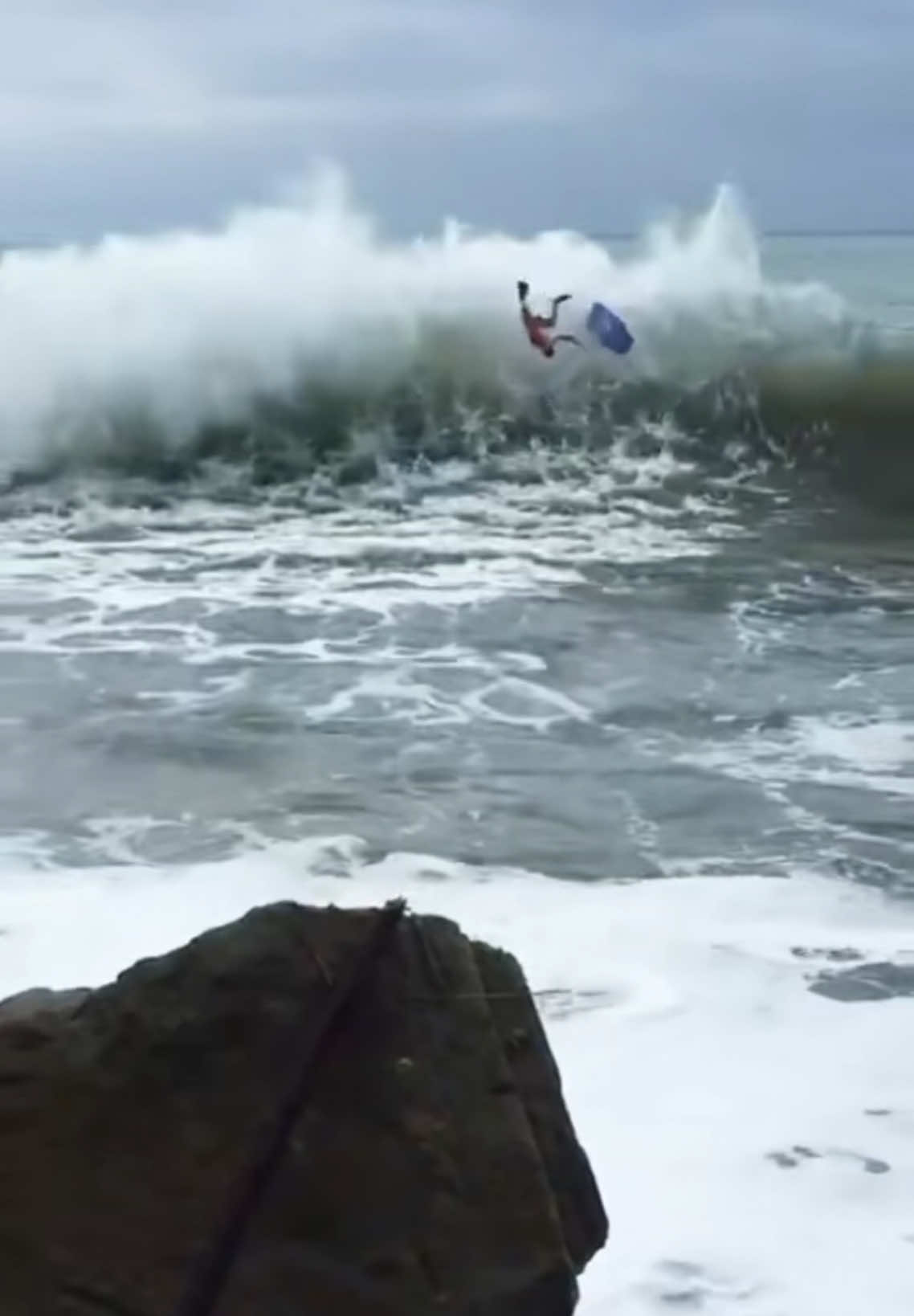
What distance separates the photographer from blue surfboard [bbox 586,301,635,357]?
21.3 metres

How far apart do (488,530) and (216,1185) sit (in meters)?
12.8

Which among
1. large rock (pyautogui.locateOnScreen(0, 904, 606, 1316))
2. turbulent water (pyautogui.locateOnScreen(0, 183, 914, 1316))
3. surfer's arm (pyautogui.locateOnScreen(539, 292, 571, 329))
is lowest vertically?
turbulent water (pyautogui.locateOnScreen(0, 183, 914, 1316))

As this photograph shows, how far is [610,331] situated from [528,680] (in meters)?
12.5

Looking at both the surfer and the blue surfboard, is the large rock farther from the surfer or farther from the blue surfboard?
the blue surfboard

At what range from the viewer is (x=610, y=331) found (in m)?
21.4

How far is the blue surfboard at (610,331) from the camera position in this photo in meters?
21.3

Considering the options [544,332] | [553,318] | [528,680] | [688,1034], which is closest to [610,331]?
[553,318]

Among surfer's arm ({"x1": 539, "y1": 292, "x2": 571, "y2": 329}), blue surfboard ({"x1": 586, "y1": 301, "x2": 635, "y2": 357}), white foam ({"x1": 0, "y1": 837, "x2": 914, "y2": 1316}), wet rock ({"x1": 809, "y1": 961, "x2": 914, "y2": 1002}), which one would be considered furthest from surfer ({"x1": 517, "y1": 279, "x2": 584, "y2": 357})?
wet rock ({"x1": 809, "y1": 961, "x2": 914, "y2": 1002})


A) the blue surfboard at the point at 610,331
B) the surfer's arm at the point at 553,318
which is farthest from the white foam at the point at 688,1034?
the blue surfboard at the point at 610,331

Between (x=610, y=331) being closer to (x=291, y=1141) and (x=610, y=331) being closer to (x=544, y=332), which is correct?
(x=544, y=332)

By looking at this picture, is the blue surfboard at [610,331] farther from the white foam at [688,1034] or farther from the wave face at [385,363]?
the white foam at [688,1034]

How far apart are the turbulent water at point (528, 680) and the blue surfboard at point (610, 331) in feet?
0.73

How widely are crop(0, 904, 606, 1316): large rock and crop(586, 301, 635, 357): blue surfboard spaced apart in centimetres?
1908

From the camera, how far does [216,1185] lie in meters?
2.47
